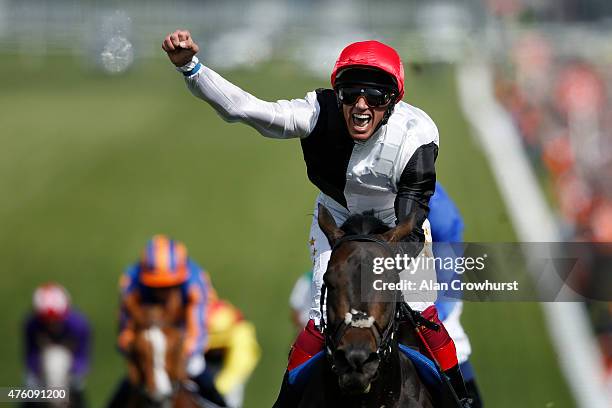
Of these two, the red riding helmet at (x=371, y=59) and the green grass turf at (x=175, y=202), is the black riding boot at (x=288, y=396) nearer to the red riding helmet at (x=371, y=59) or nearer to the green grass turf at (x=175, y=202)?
the red riding helmet at (x=371, y=59)

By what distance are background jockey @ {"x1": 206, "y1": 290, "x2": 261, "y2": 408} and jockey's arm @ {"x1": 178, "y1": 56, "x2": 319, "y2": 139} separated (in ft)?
14.6

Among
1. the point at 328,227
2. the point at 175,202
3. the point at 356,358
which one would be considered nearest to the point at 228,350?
the point at 328,227

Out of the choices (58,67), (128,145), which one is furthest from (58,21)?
(128,145)

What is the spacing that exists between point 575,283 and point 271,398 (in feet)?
32.9

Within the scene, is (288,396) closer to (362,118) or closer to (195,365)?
(362,118)

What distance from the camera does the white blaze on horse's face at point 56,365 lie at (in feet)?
34.4

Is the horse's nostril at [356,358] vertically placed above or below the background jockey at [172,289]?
below

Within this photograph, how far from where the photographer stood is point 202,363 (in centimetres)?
858

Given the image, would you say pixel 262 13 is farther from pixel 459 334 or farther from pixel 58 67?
pixel 459 334

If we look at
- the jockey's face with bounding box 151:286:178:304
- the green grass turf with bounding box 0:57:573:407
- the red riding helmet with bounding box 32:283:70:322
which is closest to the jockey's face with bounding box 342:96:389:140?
the jockey's face with bounding box 151:286:178:304

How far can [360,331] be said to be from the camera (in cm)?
454

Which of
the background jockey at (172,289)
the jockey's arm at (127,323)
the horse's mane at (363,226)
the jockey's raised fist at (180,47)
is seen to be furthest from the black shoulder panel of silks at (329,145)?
the background jockey at (172,289)

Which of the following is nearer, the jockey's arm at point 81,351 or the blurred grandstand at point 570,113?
the jockey's arm at point 81,351

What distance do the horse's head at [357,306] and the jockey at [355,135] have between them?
11.5 inches
